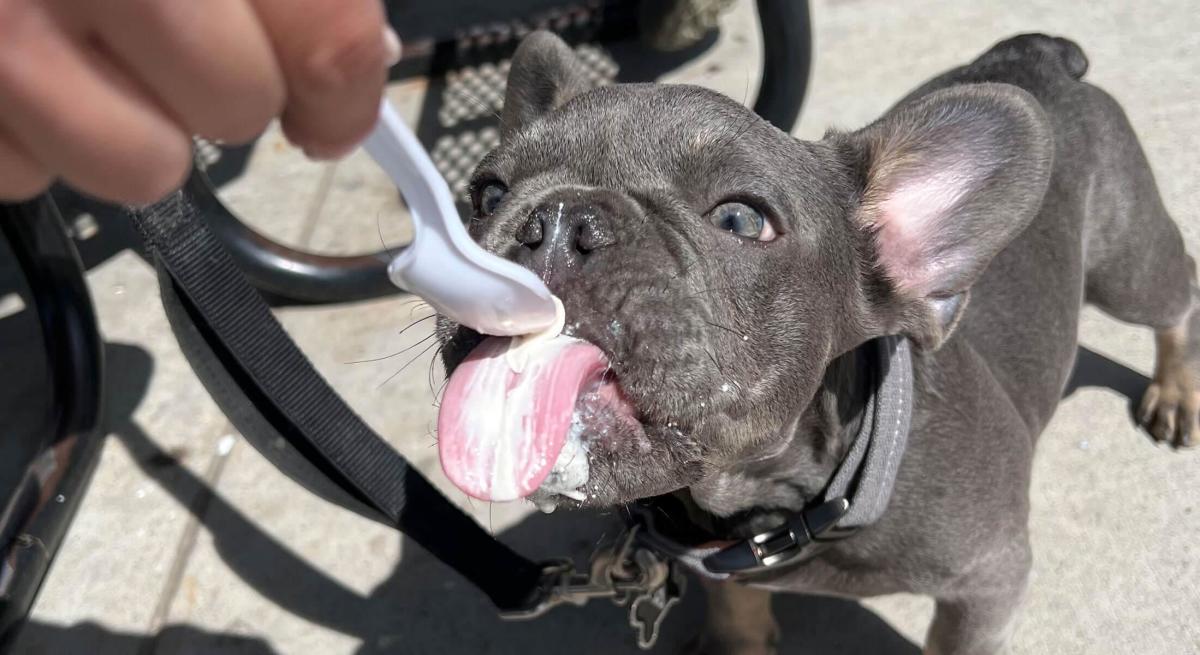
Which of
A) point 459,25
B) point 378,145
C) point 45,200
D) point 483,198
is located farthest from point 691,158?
point 459,25

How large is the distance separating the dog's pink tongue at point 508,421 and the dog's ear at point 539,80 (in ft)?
4.33

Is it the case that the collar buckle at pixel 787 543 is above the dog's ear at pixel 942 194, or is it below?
below

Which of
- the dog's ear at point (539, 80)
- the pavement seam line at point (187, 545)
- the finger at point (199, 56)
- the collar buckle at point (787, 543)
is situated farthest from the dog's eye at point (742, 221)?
the pavement seam line at point (187, 545)

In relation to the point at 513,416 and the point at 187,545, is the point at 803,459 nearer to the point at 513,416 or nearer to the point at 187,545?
the point at 513,416

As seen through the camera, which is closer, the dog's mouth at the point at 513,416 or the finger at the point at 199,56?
the finger at the point at 199,56

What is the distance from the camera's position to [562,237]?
1782 millimetres

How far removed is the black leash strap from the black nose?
3.50 ft

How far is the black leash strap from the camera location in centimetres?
246

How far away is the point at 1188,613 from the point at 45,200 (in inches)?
180

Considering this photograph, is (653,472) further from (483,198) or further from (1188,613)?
(1188,613)

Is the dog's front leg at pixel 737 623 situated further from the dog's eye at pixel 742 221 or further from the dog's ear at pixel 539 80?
the dog's ear at pixel 539 80

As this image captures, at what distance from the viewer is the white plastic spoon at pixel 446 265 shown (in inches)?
46.5

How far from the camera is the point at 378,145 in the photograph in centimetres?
115

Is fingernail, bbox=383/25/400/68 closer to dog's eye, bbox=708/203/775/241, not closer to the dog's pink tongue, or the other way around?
the dog's pink tongue
